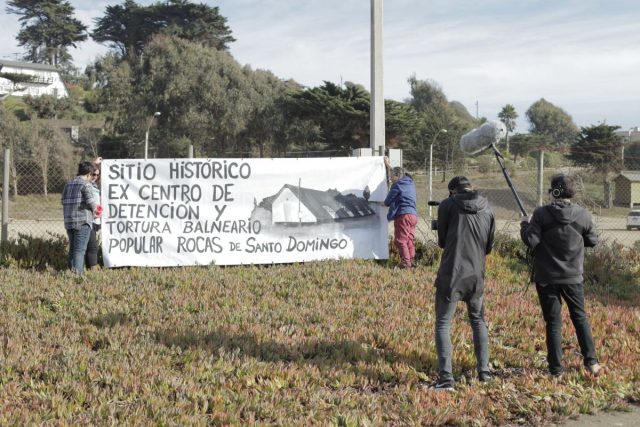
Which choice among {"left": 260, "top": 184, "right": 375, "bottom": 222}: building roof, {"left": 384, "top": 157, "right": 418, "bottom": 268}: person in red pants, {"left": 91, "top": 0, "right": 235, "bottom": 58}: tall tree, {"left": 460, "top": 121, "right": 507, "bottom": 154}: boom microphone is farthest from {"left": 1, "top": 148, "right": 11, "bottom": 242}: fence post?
{"left": 91, "top": 0, "right": 235, "bottom": 58}: tall tree

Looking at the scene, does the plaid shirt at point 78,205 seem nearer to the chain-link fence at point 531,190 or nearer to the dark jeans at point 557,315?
the dark jeans at point 557,315

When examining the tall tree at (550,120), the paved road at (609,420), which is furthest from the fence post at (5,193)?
the tall tree at (550,120)

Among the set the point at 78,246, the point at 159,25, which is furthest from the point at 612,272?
the point at 159,25

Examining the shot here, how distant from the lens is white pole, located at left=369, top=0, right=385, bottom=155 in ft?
37.7

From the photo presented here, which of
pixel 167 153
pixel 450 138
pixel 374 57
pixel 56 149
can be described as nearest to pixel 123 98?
pixel 167 153

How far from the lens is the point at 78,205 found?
8773 mm

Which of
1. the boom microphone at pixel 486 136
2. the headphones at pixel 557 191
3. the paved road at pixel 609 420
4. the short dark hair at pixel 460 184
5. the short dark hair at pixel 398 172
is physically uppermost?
the boom microphone at pixel 486 136

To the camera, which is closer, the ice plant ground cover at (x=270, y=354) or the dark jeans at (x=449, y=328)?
the ice plant ground cover at (x=270, y=354)

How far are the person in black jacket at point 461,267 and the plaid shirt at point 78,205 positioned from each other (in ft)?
17.0

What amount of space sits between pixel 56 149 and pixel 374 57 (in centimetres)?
3648

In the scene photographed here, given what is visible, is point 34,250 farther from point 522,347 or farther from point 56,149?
point 56,149

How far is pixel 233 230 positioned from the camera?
1002 cm

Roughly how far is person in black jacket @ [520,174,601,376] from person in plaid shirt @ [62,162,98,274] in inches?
225

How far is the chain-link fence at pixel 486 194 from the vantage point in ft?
44.5
